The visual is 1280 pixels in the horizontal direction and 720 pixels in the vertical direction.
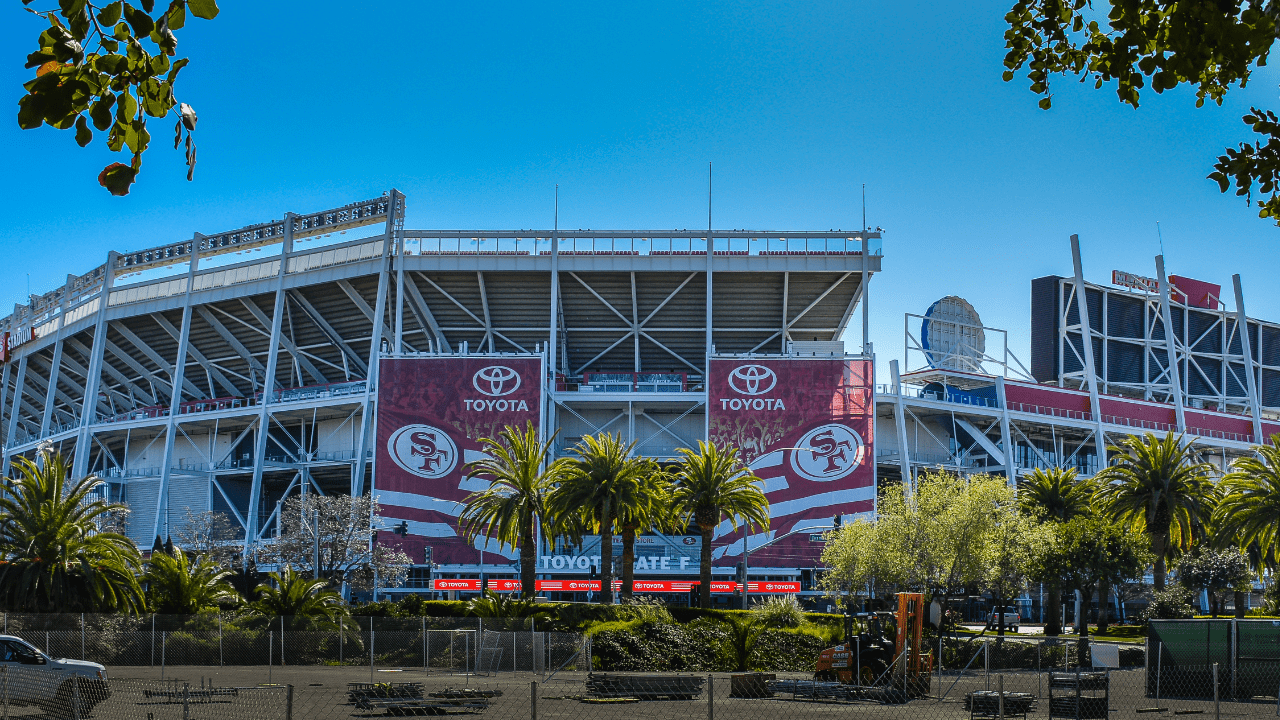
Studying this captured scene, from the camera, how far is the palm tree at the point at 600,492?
5331cm

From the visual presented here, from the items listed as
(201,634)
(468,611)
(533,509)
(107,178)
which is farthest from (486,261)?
A: (107,178)

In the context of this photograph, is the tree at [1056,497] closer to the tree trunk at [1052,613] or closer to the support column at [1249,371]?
the tree trunk at [1052,613]

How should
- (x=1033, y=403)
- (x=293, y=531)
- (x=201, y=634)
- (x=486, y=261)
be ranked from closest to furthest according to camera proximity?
(x=201, y=634), (x=293, y=531), (x=486, y=261), (x=1033, y=403)

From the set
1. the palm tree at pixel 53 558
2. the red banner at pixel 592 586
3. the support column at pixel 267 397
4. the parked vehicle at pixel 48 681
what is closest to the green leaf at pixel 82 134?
the parked vehicle at pixel 48 681

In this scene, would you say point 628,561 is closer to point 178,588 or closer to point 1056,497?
point 178,588

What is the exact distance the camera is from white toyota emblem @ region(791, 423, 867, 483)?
82500 millimetres

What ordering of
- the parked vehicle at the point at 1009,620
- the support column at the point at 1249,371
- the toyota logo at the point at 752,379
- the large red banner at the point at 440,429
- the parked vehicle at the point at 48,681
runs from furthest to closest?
A: the support column at the point at 1249,371
the toyota logo at the point at 752,379
the large red banner at the point at 440,429
the parked vehicle at the point at 1009,620
the parked vehicle at the point at 48,681

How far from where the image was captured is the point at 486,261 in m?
90.7

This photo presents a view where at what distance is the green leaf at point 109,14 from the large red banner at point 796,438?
3023 inches

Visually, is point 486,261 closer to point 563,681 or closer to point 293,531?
point 293,531

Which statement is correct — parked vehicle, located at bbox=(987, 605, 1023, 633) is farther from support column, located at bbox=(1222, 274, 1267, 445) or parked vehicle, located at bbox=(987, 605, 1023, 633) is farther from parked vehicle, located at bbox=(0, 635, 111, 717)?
parked vehicle, located at bbox=(0, 635, 111, 717)

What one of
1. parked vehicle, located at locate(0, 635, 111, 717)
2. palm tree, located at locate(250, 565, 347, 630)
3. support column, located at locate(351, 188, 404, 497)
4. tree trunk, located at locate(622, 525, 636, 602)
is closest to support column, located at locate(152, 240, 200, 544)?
support column, located at locate(351, 188, 404, 497)

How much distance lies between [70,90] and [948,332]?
100527 millimetres

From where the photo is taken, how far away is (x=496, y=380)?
8494 cm
